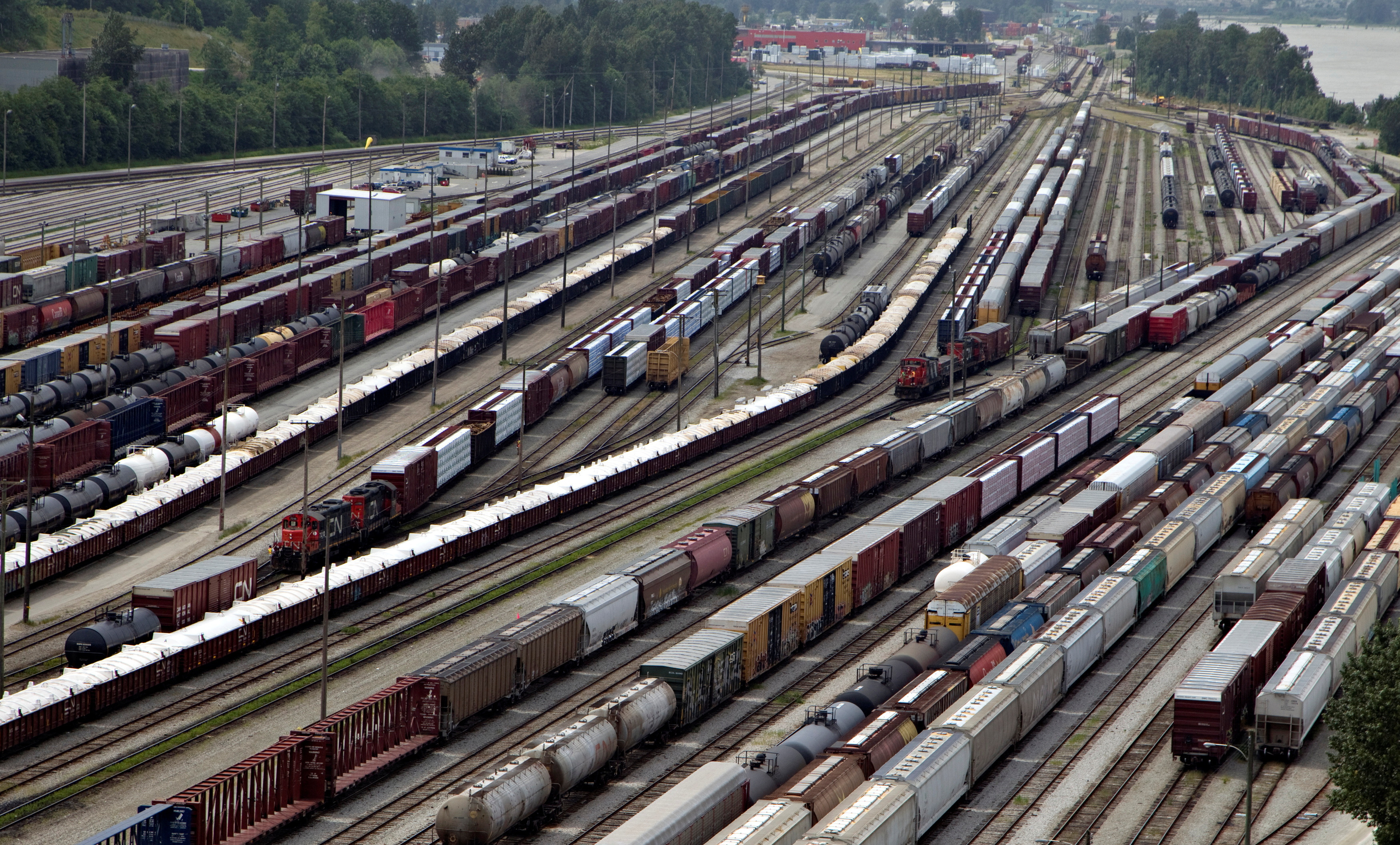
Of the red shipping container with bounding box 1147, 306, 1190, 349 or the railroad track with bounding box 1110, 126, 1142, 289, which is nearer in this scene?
the red shipping container with bounding box 1147, 306, 1190, 349

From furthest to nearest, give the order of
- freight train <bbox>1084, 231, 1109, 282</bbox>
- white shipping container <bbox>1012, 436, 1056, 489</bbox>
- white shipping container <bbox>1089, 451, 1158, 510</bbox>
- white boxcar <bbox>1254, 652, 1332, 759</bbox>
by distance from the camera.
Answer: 1. freight train <bbox>1084, 231, 1109, 282</bbox>
2. white shipping container <bbox>1012, 436, 1056, 489</bbox>
3. white shipping container <bbox>1089, 451, 1158, 510</bbox>
4. white boxcar <bbox>1254, 652, 1332, 759</bbox>

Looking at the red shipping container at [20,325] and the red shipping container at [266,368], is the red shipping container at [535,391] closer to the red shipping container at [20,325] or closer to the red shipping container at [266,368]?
the red shipping container at [266,368]

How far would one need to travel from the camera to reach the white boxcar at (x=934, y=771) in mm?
40062

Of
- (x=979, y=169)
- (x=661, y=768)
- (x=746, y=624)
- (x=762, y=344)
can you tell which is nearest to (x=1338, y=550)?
(x=746, y=624)

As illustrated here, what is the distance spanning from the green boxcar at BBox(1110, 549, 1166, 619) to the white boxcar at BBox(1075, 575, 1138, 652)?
52cm

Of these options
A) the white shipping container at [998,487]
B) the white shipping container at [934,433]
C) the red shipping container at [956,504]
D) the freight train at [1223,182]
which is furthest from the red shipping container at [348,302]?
the freight train at [1223,182]

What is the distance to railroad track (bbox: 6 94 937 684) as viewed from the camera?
53.2 metres

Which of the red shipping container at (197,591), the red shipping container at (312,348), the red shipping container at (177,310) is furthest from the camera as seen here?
the red shipping container at (177,310)

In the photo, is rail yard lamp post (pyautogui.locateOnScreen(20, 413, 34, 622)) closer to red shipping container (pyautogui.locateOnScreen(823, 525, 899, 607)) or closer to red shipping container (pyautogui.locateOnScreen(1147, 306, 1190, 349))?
red shipping container (pyautogui.locateOnScreen(823, 525, 899, 607))

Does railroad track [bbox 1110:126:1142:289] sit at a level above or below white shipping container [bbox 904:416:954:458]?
above

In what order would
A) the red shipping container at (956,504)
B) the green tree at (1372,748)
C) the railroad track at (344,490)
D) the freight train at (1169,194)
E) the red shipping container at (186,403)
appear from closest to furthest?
the green tree at (1372,748)
the railroad track at (344,490)
the red shipping container at (956,504)
the red shipping container at (186,403)
the freight train at (1169,194)

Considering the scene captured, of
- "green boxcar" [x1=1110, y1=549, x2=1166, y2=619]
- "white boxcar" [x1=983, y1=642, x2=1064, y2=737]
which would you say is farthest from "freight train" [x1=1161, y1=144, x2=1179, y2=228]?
"white boxcar" [x1=983, y1=642, x2=1064, y2=737]

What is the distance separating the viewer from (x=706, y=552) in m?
59.6

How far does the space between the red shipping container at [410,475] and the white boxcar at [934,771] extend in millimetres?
31243
